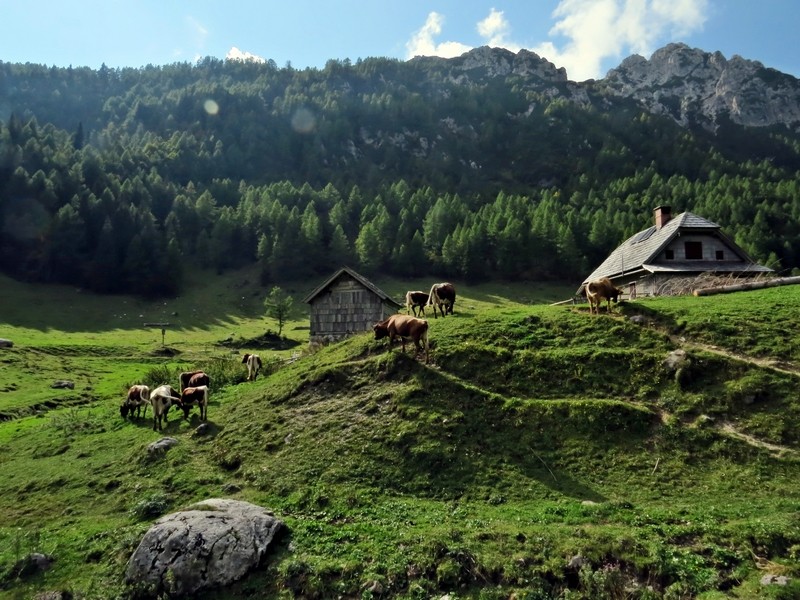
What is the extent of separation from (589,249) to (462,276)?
3018cm

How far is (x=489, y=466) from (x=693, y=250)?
3150cm

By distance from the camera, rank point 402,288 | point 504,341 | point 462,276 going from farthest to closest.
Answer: point 462,276
point 402,288
point 504,341

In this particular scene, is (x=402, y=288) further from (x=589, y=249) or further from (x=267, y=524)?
(x=267, y=524)

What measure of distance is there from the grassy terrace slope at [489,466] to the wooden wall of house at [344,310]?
12803 mm

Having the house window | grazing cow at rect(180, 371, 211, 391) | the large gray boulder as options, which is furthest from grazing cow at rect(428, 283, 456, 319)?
the house window

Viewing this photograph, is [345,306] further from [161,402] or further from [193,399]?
[161,402]

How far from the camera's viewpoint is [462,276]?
115188 millimetres

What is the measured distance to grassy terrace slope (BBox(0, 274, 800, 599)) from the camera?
13.0m

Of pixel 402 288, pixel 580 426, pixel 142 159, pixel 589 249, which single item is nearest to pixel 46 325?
pixel 402 288

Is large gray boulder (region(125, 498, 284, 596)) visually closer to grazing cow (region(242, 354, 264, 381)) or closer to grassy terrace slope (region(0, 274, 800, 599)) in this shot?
grassy terrace slope (region(0, 274, 800, 599))

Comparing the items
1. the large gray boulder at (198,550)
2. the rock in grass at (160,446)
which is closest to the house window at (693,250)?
the large gray boulder at (198,550)

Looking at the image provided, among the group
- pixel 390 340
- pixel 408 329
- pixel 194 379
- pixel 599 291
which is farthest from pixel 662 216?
pixel 194 379

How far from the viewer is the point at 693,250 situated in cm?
4091

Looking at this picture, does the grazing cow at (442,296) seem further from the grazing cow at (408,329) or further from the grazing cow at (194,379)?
the grazing cow at (194,379)
